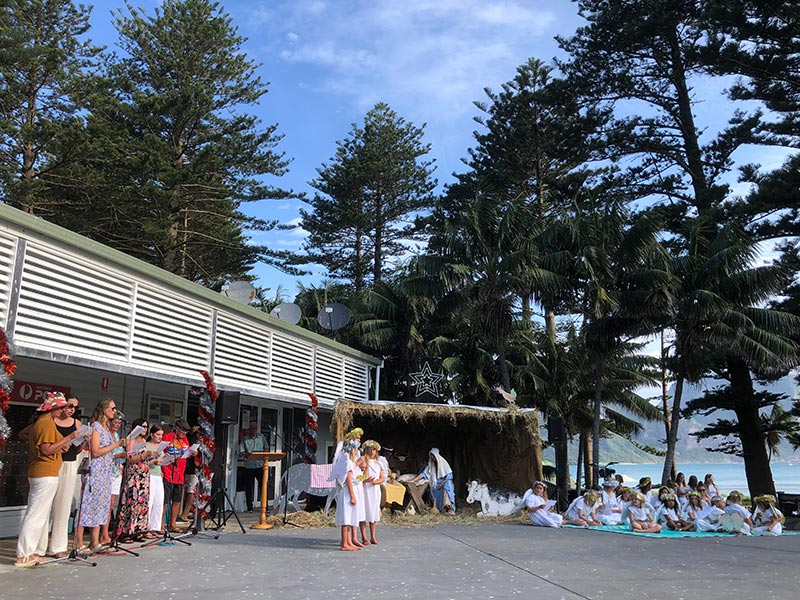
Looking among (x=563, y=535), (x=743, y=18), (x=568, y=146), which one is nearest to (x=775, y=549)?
(x=563, y=535)

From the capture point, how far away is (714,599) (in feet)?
20.4

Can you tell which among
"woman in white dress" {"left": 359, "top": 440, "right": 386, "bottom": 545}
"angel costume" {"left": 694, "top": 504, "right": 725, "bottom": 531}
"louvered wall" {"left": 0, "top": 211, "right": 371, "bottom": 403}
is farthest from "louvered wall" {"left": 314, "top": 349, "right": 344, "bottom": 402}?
"angel costume" {"left": 694, "top": 504, "right": 725, "bottom": 531}

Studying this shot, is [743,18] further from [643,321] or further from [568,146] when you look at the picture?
[643,321]

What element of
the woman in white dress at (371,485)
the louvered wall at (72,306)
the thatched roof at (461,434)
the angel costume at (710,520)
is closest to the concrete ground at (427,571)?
the woman in white dress at (371,485)

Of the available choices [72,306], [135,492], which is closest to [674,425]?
[135,492]

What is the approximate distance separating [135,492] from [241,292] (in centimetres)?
715

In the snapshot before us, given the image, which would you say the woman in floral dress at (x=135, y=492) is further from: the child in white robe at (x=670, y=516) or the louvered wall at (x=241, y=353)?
the child in white robe at (x=670, y=516)

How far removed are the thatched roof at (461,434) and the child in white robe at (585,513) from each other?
1.98m

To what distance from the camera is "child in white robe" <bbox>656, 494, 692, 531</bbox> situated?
13336mm

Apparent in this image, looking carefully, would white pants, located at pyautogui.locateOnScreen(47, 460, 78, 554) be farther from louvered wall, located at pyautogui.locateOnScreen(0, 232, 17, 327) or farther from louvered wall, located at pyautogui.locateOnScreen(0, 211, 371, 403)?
louvered wall, located at pyautogui.locateOnScreen(0, 232, 17, 327)

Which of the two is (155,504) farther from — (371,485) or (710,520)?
(710,520)

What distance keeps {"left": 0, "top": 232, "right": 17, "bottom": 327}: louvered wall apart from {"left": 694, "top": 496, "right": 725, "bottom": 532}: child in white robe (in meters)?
11.9

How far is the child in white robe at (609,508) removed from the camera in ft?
46.0

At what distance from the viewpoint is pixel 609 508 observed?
561 inches
